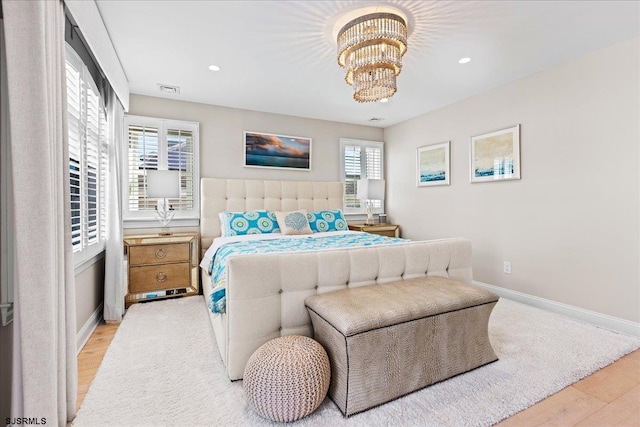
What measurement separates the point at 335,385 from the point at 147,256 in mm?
2665

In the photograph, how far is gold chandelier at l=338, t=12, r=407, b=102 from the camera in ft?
6.84

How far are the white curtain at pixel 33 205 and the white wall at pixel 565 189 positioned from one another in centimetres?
394

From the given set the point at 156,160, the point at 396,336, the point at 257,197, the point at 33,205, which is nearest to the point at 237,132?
the point at 257,197

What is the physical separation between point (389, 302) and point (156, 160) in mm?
3498

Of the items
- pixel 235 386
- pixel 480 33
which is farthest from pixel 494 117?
pixel 235 386

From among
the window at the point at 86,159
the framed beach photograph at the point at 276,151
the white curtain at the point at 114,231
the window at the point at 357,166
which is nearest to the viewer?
the window at the point at 86,159

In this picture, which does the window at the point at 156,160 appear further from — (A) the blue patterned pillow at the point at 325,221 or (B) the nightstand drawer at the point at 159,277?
(A) the blue patterned pillow at the point at 325,221

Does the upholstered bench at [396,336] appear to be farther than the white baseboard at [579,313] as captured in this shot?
No

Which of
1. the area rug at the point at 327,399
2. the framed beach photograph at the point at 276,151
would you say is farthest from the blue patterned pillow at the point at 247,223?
the area rug at the point at 327,399

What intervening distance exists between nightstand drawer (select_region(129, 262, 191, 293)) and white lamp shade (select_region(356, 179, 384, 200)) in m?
2.69

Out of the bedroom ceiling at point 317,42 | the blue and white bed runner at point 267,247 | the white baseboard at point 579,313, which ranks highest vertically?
the bedroom ceiling at point 317,42

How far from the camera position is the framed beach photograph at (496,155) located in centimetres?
339

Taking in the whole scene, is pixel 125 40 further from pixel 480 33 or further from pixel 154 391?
pixel 480 33

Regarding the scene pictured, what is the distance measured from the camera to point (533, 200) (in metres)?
3.25
